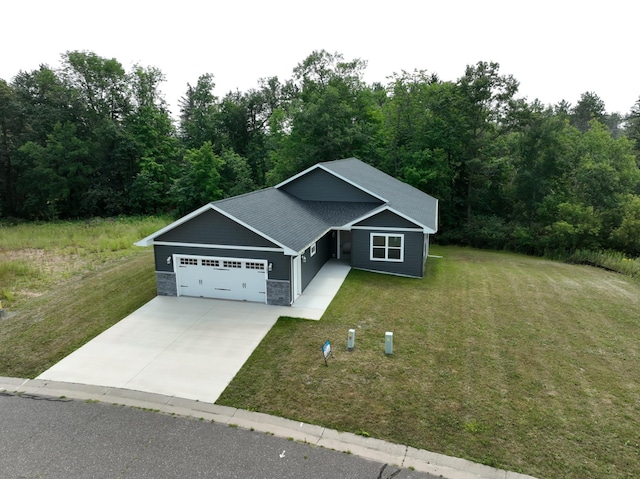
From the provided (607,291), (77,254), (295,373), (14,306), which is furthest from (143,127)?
(607,291)

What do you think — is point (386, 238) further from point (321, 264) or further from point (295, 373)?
point (295, 373)

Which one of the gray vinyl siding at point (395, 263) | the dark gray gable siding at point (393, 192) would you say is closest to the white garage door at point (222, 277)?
the gray vinyl siding at point (395, 263)

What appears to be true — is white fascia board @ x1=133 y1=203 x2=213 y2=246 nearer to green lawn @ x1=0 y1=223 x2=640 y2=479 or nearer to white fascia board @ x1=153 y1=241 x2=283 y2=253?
white fascia board @ x1=153 y1=241 x2=283 y2=253

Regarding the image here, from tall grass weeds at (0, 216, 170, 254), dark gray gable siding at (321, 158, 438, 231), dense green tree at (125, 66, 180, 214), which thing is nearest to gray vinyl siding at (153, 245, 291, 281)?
dark gray gable siding at (321, 158, 438, 231)

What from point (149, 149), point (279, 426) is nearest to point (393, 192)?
point (279, 426)

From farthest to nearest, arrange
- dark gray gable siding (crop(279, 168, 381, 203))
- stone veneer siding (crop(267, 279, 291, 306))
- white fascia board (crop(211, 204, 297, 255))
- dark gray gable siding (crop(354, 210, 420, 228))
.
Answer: dark gray gable siding (crop(279, 168, 381, 203)), dark gray gable siding (crop(354, 210, 420, 228)), stone veneer siding (crop(267, 279, 291, 306)), white fascia board (crop(211, 204, 297, 255))

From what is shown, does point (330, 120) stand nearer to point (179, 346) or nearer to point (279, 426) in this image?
point (179, 346)

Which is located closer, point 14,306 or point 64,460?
point 64,460
